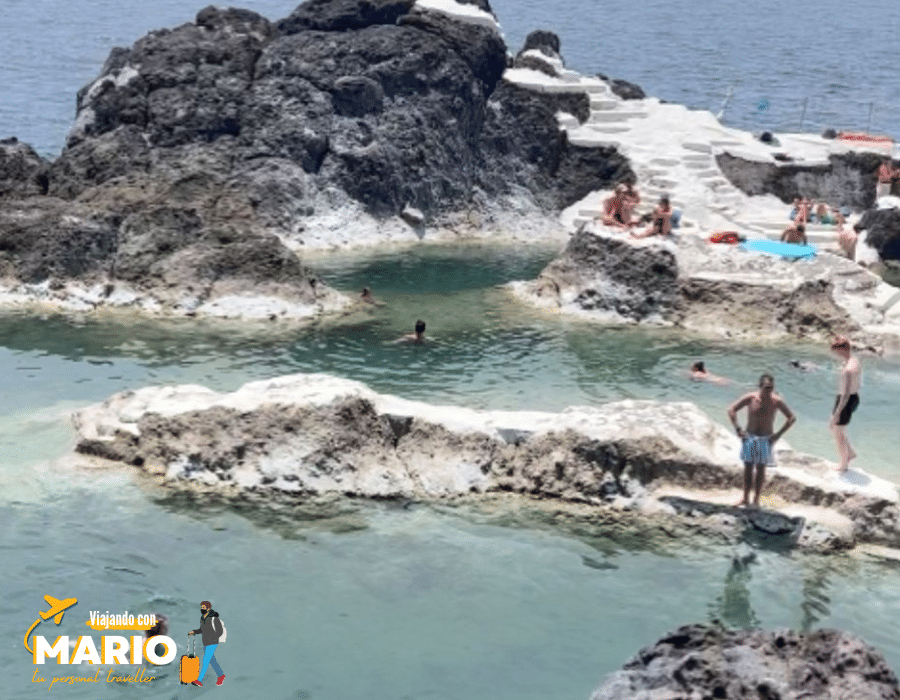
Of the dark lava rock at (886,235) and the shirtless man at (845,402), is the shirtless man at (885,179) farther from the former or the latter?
the shirtless man at (845,402)

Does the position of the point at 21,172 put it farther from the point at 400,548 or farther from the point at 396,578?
the point at 396,578

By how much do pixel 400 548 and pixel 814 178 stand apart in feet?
98.0

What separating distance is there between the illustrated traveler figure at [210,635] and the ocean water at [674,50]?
45185 millimetres

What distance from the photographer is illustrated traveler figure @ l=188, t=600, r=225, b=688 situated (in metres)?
13.4

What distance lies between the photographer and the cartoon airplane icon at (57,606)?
1442cm

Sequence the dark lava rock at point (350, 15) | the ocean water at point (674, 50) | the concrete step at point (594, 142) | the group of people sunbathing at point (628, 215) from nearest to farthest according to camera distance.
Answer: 1. the group of people sunbathing at point (628, 215)
2. the concrete step at point (594, 142)
3. the dark lava rock at point (350, 15)
4. the ocean water at point (674, 50)

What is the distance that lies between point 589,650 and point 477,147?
30.3m

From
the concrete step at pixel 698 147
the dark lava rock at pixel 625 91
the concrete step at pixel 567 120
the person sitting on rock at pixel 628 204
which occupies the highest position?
the dark lava rock at pixel 625 91

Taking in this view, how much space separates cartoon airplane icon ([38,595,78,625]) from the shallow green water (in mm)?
128

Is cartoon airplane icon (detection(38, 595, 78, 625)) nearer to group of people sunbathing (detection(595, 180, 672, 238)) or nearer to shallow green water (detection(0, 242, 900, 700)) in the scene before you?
shallow green water (detection(0, 242, 900, 700))

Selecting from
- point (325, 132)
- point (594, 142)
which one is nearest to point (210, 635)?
point (325, 132)

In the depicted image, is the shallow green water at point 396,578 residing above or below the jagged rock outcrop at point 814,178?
below

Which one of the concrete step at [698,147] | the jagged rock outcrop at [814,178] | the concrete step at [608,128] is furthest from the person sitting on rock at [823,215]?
the concrete step at [608,128]

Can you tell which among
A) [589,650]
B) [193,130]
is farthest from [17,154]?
[589,650]
